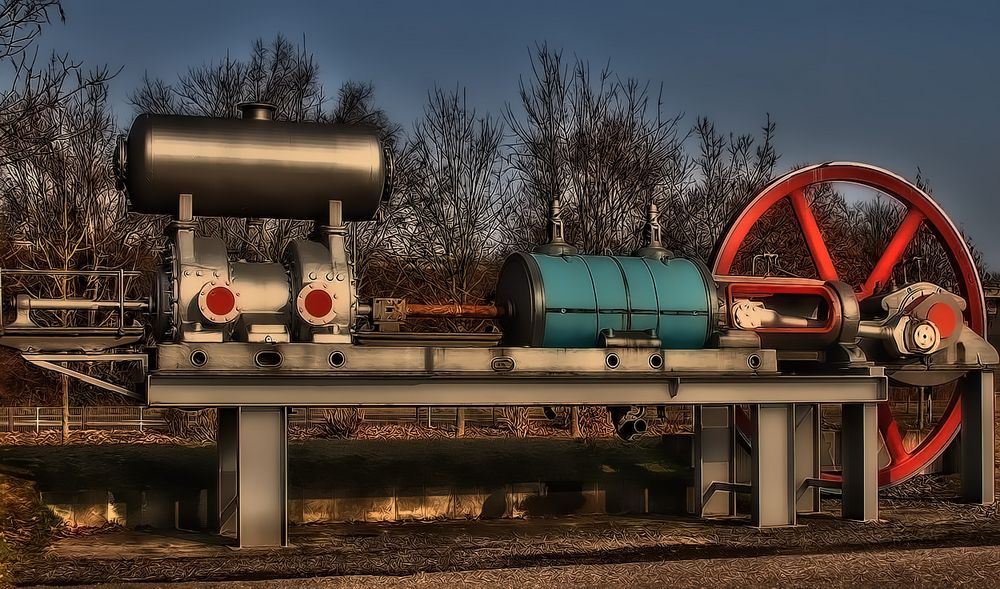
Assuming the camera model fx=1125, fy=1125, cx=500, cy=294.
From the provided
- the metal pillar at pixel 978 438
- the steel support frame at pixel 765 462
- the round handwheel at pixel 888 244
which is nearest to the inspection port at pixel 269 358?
the steel support frame at pixel 765 462

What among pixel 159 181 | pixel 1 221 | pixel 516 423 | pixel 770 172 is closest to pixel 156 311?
pixel 159 181

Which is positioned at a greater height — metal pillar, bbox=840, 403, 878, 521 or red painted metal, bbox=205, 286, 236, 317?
red painted metal, bbox=205, 286, 236, 317

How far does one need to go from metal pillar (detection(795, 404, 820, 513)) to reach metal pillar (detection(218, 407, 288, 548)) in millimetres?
7656

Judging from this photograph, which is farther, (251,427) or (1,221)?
(1,221)

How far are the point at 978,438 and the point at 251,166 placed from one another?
1161 cm

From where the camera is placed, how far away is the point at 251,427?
12.6 metres

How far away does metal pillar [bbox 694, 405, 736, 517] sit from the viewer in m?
16.0

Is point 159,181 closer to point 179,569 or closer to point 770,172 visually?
point 179,569

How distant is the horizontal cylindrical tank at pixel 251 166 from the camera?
13.0 metres

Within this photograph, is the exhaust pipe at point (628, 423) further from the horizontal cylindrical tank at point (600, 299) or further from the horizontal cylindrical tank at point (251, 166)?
the horizontal cylindrical tank at point (251, 166)

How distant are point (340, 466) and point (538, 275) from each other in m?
5.72

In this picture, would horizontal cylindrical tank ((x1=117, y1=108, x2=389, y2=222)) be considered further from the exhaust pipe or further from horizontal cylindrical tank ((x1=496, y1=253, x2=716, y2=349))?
the exhaust pipe

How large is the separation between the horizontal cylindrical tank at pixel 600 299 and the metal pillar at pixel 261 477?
3338 mm

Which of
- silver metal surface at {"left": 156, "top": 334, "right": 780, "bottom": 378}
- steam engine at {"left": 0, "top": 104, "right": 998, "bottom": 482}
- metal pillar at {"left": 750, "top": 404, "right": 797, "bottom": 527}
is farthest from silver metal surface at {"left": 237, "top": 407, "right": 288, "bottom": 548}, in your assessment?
metal pillar at {"left": 750, "top": 404, "right": 797, "bottom": 527}
